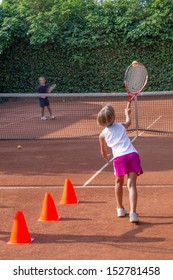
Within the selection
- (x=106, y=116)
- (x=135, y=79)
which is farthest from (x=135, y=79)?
(x=106, y=116)

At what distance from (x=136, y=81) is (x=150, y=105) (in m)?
14.9

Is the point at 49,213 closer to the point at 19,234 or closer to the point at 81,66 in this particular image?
the point at 19,234

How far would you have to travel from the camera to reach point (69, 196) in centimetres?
851

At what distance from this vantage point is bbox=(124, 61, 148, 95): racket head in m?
9.24

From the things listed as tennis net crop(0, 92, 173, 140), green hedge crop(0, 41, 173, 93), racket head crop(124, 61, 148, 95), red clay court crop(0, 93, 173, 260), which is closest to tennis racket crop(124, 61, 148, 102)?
racket head crop(124, 61, 148, 95)

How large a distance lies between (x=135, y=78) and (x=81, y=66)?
2108 cm

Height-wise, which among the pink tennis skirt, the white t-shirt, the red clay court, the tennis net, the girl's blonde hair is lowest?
the tennis net

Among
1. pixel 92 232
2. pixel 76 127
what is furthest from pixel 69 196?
pixel 76 127

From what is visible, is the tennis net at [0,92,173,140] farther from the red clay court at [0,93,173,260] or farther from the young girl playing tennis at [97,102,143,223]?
the young girl playing tennis at [97,102,143,223]

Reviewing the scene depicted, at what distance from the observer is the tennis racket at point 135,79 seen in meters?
9.22

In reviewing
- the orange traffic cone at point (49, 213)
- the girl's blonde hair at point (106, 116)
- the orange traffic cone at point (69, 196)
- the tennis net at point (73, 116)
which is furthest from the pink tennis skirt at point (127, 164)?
the tennis net at point (73, 116)

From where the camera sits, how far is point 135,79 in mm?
9492

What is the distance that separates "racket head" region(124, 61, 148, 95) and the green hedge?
20448 millimetres

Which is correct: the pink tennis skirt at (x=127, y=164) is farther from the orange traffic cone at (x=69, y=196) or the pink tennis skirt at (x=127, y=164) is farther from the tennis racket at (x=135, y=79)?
the tennis racket at (x=135, y=79)
